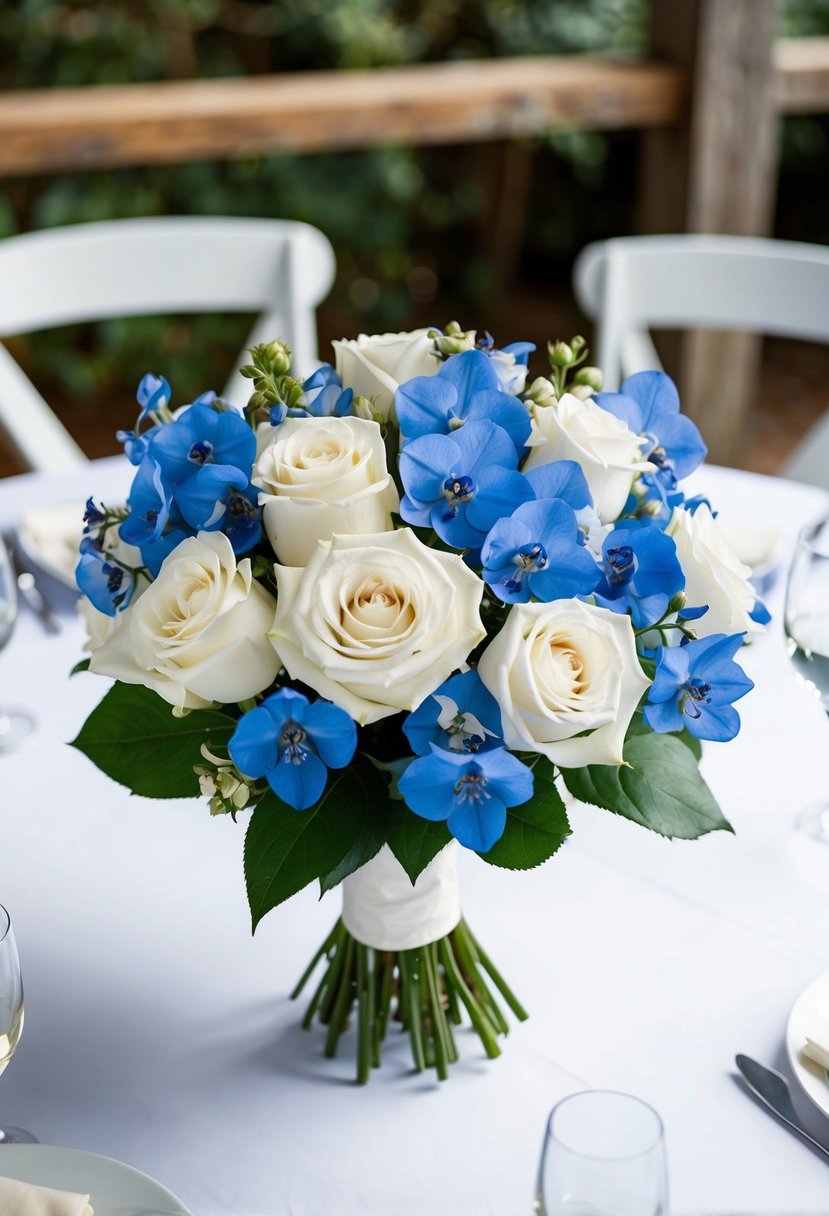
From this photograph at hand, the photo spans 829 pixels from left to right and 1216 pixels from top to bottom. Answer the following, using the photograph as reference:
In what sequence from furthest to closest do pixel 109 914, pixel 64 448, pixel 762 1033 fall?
pixel 64 448 → pixel 109 914 → pixel 762 1033

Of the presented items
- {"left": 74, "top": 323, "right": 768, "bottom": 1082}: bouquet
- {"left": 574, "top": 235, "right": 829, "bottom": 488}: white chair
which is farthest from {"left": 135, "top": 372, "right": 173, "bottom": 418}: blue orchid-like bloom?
{"left": 574, "top": 235, "right": 829, "bottom": 488}: white chair

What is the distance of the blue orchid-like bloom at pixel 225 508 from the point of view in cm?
73

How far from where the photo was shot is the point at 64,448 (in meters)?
Result: 2.04

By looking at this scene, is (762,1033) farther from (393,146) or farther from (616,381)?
(393,146)

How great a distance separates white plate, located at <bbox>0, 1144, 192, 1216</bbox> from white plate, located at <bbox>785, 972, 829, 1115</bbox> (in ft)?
1.20

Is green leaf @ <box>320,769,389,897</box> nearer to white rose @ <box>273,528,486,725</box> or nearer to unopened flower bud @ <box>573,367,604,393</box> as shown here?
white rose @ <box>273,528,486,725</box>

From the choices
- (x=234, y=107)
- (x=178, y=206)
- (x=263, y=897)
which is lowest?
(x=178, y=206)

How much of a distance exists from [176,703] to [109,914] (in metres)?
0.37

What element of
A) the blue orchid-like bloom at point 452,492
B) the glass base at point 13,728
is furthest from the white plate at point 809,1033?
the glass base at point 13,728

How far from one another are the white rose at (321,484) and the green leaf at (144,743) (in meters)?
0.13

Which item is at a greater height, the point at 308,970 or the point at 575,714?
the point at 575,714

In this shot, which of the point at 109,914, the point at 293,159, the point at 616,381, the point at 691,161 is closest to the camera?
the point at 109,914

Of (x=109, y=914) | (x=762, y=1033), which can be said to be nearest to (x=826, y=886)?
(x=762, y=1033)

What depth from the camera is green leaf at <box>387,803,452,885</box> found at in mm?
735
